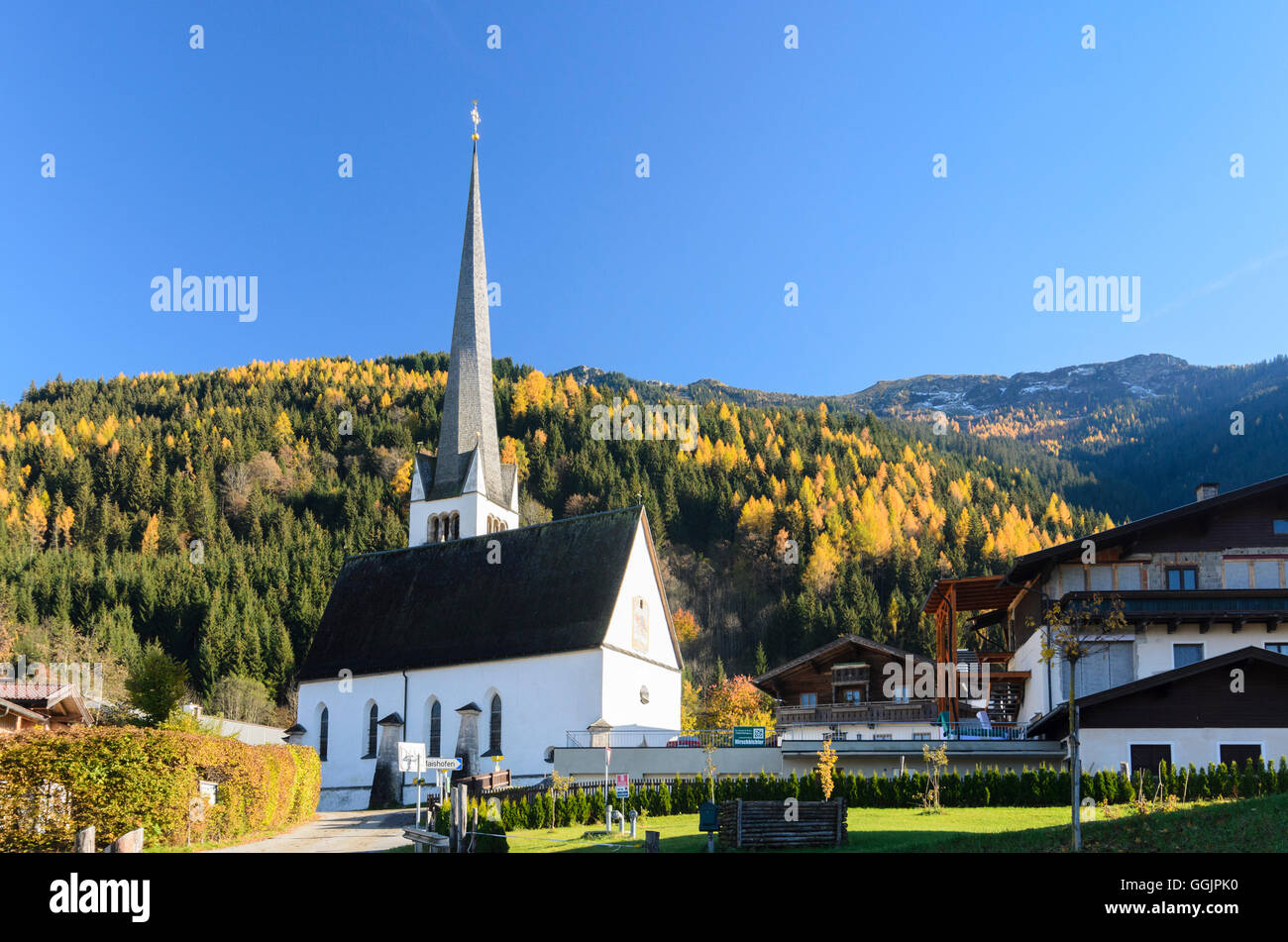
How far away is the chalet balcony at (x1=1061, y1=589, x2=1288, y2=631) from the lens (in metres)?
37.4

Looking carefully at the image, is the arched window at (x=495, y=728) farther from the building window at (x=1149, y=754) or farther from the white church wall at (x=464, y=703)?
the building window at (x=1149, y=754)

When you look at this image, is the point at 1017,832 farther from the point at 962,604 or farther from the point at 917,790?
the point at 962,604

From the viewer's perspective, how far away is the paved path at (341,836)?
88.8 ft

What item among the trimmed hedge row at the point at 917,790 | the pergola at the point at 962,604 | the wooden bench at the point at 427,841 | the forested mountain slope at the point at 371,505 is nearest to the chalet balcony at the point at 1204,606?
the pergola at the point at 962,604

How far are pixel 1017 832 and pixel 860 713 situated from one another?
82.8 ft

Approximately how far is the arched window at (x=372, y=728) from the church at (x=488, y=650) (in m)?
0.06

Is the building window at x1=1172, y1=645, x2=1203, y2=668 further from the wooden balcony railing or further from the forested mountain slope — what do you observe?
the forested mountain slope

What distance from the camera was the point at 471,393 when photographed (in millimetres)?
67062

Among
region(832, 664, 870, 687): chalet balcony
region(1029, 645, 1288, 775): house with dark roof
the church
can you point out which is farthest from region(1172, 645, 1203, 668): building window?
the church

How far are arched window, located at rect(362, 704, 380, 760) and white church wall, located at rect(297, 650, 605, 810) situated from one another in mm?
218

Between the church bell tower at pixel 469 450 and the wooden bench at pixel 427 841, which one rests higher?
the church bell tower at pixel 469 450

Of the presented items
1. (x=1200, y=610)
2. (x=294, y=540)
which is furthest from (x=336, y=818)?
(x=294, y=540)
